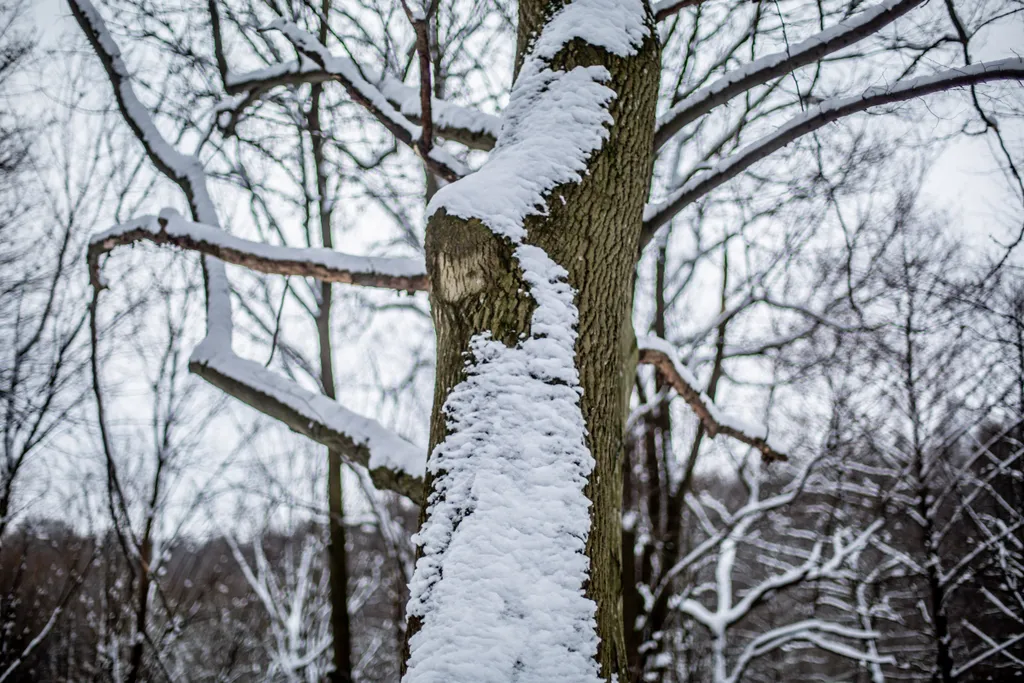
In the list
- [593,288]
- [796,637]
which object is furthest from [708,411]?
[796,637]

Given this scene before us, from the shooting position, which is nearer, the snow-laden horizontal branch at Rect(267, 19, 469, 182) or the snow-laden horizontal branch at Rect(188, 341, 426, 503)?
the snow-laden horizontal branch at Rect(188, 341, 426, 503)

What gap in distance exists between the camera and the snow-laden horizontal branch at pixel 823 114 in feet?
6.02

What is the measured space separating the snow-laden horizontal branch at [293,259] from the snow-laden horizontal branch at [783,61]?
54.3 inches

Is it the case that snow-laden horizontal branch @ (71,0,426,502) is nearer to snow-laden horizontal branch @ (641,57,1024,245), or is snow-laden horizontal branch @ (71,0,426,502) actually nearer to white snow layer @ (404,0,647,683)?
white snow layer @ (404,0,647,683)

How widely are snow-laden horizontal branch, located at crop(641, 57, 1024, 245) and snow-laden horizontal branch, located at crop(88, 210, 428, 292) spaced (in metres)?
1.12

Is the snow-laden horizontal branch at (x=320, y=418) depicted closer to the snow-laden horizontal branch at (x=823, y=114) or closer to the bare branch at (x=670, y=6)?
the snow-laden horizontal branch at (x=823, y=114)

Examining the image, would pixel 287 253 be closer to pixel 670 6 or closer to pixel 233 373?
pixel 233 373

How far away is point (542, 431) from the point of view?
1.22 m

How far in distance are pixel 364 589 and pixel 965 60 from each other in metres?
14.7

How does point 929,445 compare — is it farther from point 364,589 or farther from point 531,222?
point 364,589

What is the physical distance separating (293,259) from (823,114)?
2.38 m

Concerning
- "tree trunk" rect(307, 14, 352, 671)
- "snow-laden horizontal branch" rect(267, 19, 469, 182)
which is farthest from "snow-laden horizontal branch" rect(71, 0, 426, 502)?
"tree trunk" rect(307, 14, 352, 671)

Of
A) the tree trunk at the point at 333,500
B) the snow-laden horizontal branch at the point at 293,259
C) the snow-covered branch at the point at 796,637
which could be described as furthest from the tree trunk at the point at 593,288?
the snow-covered branch at the point at 796,637

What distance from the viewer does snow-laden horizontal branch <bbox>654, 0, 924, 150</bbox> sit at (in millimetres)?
1953
